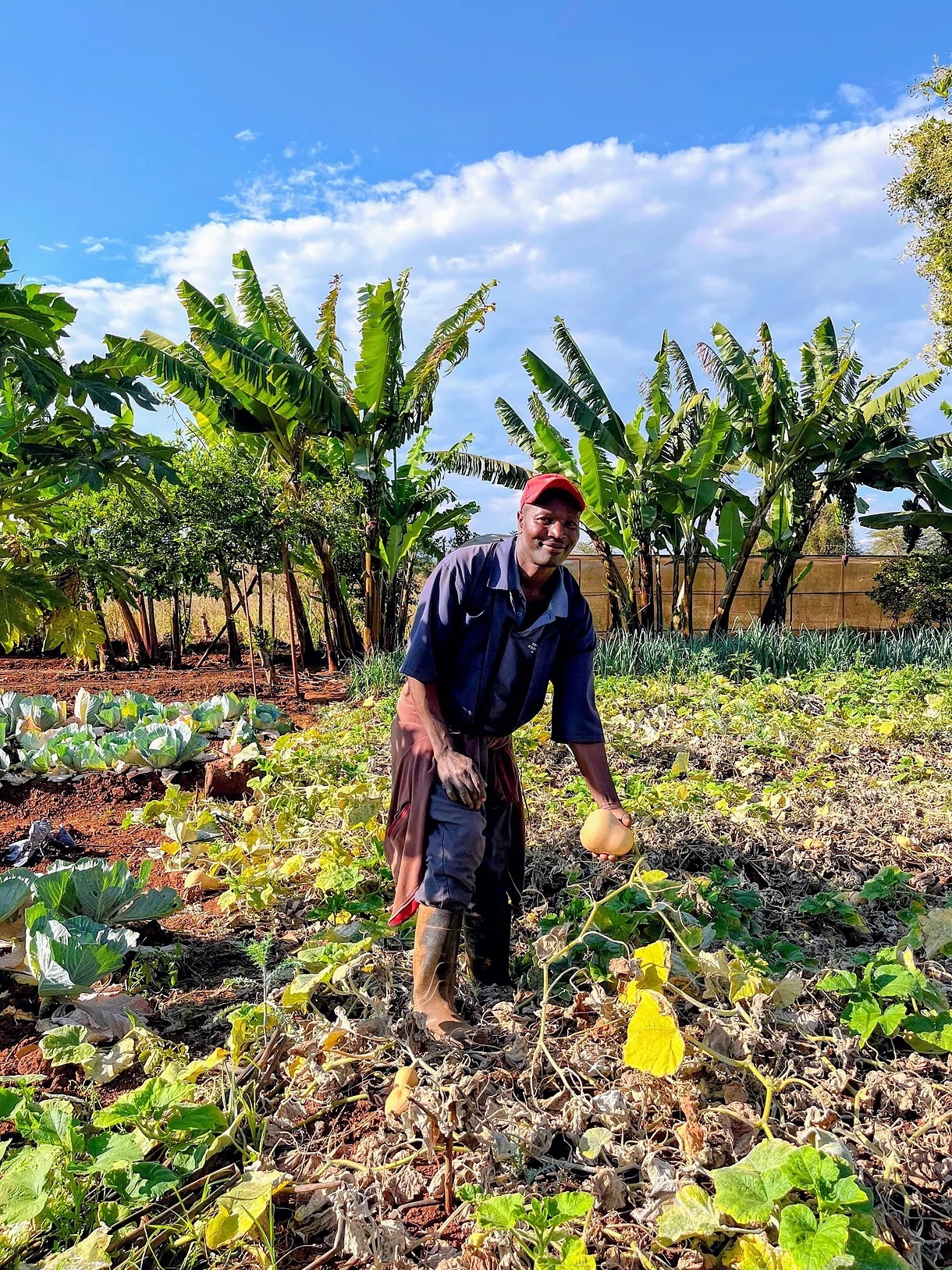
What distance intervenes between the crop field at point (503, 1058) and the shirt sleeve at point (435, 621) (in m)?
0.81

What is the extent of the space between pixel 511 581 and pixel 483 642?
19 centimetres

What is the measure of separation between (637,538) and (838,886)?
9306 millimetres

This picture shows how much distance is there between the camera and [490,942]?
103 inches

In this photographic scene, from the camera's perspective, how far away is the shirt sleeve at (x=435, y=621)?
2318 millimetres

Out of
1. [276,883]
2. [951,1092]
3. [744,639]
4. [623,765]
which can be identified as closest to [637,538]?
[744,639]

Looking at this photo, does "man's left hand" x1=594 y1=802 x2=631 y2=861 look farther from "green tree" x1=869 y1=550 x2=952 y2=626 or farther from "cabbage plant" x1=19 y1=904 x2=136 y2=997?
"green tree" x1=869 y1=550 x2=952 y2=626

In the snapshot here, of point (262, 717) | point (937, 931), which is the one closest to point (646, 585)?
point (262, 717)

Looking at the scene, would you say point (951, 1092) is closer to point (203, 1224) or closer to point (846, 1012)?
point (846, 1012)

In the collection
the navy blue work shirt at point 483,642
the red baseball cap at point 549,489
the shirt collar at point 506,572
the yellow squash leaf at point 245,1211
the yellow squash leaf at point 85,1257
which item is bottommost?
the yellow squash leaf at point 85,1257

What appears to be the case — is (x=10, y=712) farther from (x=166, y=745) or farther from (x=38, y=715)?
(x=166, y=745)

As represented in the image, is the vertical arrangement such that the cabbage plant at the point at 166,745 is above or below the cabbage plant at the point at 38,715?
below

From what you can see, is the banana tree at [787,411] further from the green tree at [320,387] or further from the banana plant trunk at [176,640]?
the banana plant trunk at [176,640]

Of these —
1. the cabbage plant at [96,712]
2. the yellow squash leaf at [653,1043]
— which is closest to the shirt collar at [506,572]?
the yellow squash leaf at [653,1043]

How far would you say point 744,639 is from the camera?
975 centimetres
